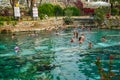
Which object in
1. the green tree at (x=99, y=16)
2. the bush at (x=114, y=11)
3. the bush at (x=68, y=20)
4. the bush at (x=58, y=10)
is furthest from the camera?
the bush at (x=114, y=11)

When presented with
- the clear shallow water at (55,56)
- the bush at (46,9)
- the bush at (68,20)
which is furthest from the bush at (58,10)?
the clear shallow water at (55,56)

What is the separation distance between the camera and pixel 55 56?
111 ft

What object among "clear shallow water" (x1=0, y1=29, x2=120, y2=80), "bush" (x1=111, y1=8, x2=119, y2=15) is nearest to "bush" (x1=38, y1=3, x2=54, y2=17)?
"bush" (x1=111, y1=8, x2=119, y2=15)

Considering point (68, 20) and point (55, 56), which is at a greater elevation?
point (68, 20)

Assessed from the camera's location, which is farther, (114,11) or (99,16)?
(114,11)

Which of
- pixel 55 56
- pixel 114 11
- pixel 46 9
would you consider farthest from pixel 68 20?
pixel 55 56

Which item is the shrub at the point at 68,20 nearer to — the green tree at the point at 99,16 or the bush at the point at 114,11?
the green tree at the point at 99,16

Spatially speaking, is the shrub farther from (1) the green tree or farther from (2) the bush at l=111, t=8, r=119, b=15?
(2) the bush at l=111, t=8, r=119, b=15

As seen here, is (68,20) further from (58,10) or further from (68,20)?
(58,10)

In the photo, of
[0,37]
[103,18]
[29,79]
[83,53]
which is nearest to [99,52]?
[83,53]

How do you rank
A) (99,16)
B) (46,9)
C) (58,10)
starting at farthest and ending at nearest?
(58,10) → (46,9) → (99,16)

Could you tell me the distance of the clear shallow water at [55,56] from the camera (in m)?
26.2

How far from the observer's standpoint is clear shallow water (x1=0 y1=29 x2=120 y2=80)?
1030 inches

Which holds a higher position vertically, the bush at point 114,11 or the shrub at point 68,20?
the bush at point 114,11
